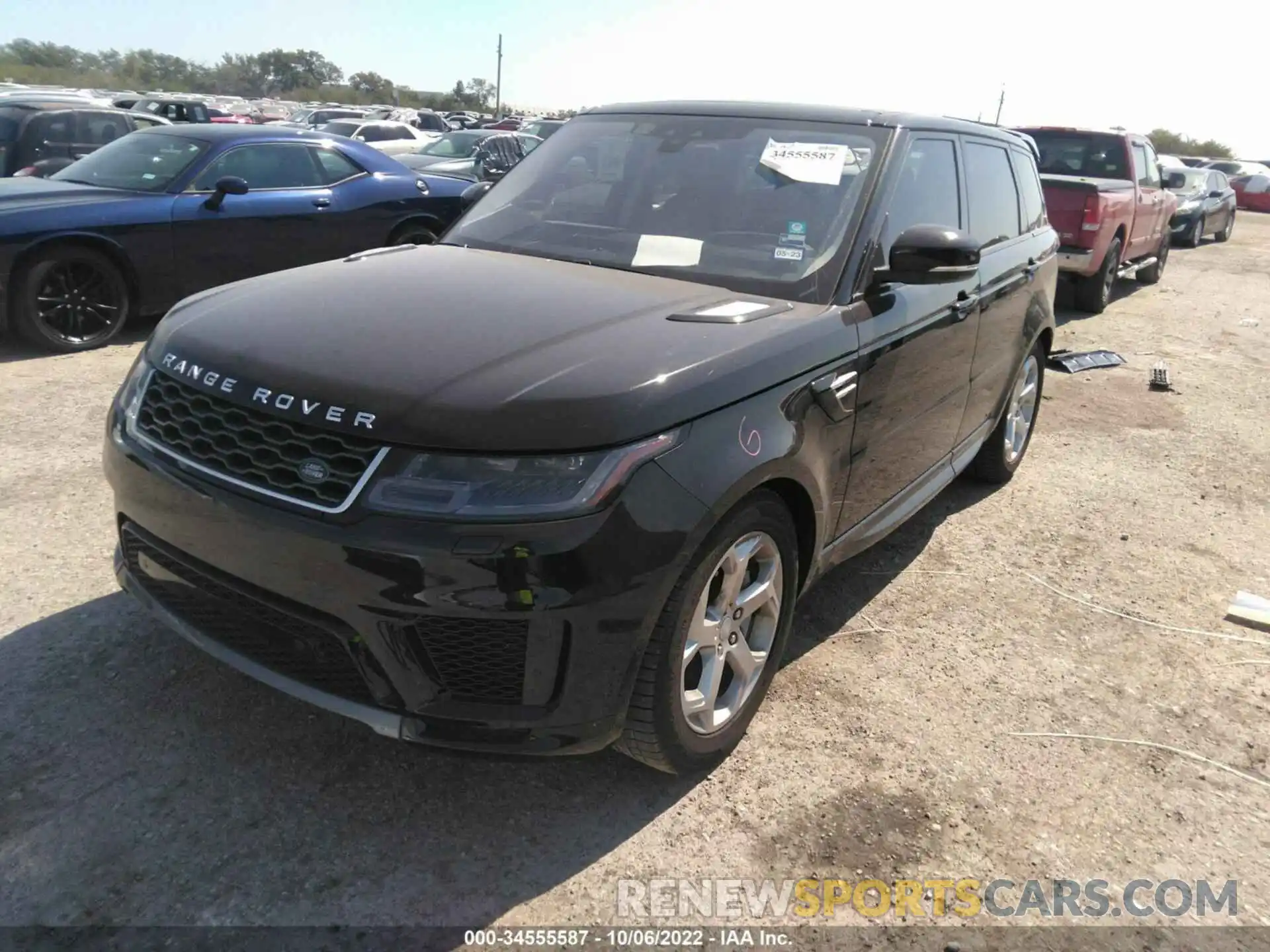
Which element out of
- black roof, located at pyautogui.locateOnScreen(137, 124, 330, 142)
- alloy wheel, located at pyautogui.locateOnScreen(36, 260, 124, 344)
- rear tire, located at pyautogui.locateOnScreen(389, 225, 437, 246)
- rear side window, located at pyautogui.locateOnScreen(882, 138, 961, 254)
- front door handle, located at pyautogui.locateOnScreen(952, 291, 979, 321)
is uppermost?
rear side window, located at pyautogui.locateOnScreen(882, 138, 961, 254)

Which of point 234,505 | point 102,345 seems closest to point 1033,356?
point 234,505

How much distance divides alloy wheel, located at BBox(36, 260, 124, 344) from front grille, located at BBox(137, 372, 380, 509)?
5.01m

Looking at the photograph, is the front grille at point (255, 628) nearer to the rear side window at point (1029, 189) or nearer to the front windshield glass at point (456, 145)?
the rear side window at point (1029, 189)

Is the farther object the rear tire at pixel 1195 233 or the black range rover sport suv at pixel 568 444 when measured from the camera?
the rear tire at pixel 1195 233

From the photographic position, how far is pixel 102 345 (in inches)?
275

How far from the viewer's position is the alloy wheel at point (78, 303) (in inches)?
262

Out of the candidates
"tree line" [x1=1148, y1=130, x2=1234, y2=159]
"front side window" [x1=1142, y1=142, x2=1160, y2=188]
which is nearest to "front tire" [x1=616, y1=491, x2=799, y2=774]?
"front side window" [x1=1142, y1=142, x2=1160, y2=188]

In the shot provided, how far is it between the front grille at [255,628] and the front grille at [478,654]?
0.20 metres

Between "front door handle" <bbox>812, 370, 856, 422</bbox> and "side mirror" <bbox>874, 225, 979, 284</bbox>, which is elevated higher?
"side mirror" <bbox>874, 225, 979, 284</bbox>

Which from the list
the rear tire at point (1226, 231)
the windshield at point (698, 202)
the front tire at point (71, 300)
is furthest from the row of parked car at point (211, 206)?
the rear tire at point (1226, 231)

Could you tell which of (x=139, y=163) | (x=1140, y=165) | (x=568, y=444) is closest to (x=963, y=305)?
(x=568, y=444)

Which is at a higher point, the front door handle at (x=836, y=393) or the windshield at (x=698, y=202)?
the windshield at (x=698, y=202)

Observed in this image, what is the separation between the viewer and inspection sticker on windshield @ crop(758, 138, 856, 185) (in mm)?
3322

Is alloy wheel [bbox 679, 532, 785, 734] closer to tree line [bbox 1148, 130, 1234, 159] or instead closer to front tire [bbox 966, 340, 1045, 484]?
front tire [bbox 966, 340, 1045, 484]
